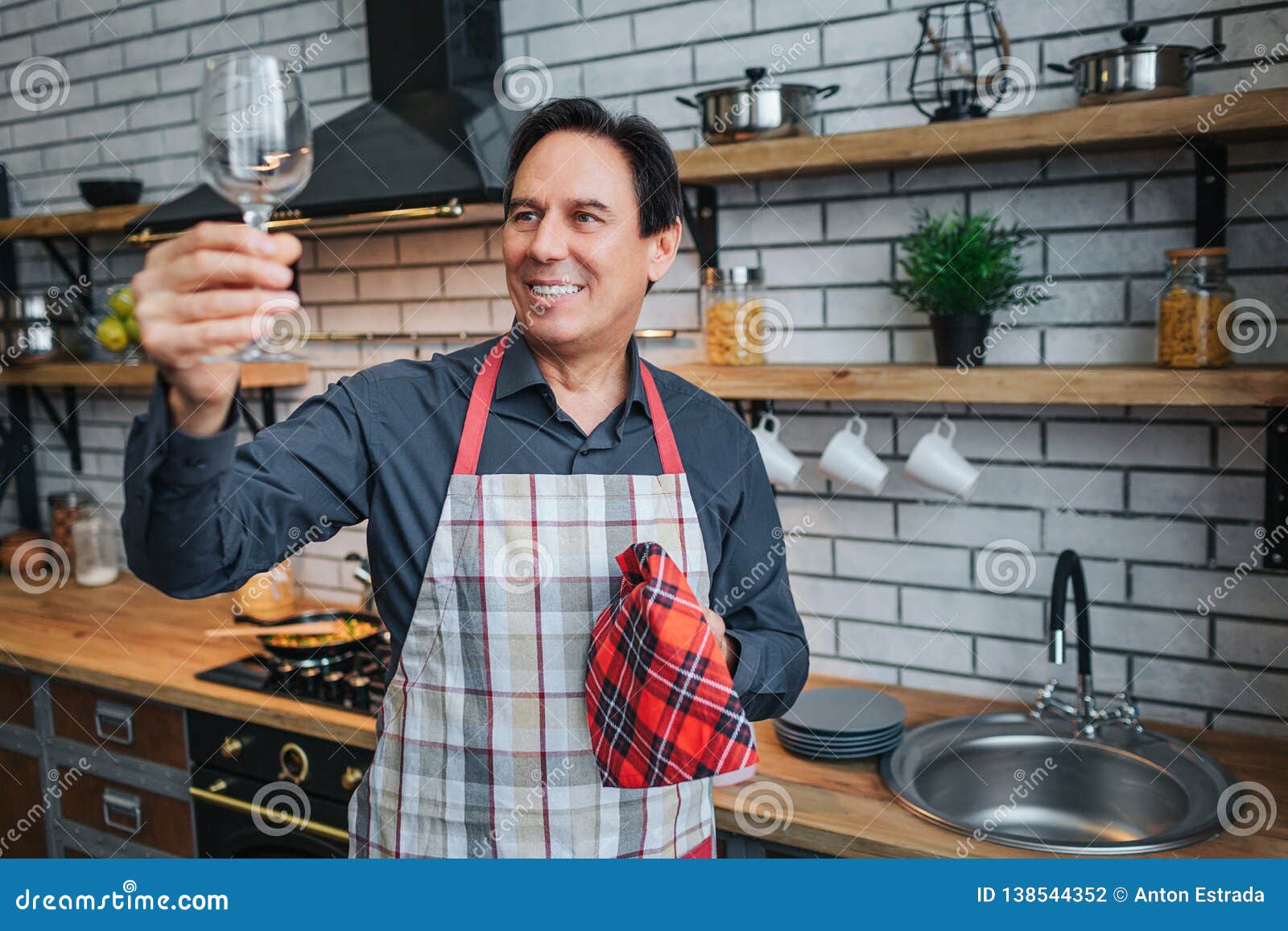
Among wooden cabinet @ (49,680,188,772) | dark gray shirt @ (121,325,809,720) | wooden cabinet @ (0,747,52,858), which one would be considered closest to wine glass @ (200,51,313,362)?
dark gray shirt @ (121,325,809,720)

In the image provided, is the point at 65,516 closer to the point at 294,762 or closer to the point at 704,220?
the point at 294,762

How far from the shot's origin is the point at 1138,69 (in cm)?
177

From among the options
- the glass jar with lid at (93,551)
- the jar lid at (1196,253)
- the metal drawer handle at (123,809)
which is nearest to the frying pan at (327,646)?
the metal drawer handle at (123,809)

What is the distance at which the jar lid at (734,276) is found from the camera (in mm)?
2236

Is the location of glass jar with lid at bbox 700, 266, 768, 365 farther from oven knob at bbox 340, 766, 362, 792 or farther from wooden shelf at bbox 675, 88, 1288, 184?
oven knob at bbox 340, 766, 362, 792

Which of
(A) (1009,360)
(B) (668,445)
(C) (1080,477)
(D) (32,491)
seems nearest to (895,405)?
(A) (1009,360)

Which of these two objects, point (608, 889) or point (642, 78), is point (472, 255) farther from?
point (608, 889)

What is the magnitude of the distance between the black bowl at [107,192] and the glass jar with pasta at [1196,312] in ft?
9.20

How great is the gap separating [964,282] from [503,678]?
1.13 metres

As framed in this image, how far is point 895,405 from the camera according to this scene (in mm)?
2283

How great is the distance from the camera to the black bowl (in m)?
3.12

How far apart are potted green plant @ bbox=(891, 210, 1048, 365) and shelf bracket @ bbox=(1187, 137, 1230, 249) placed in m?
0.30

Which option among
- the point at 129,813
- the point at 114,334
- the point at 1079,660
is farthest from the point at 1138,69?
the point at 114,334

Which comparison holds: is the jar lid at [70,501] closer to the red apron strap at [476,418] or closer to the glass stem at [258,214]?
the red apron strap at [476,418]
